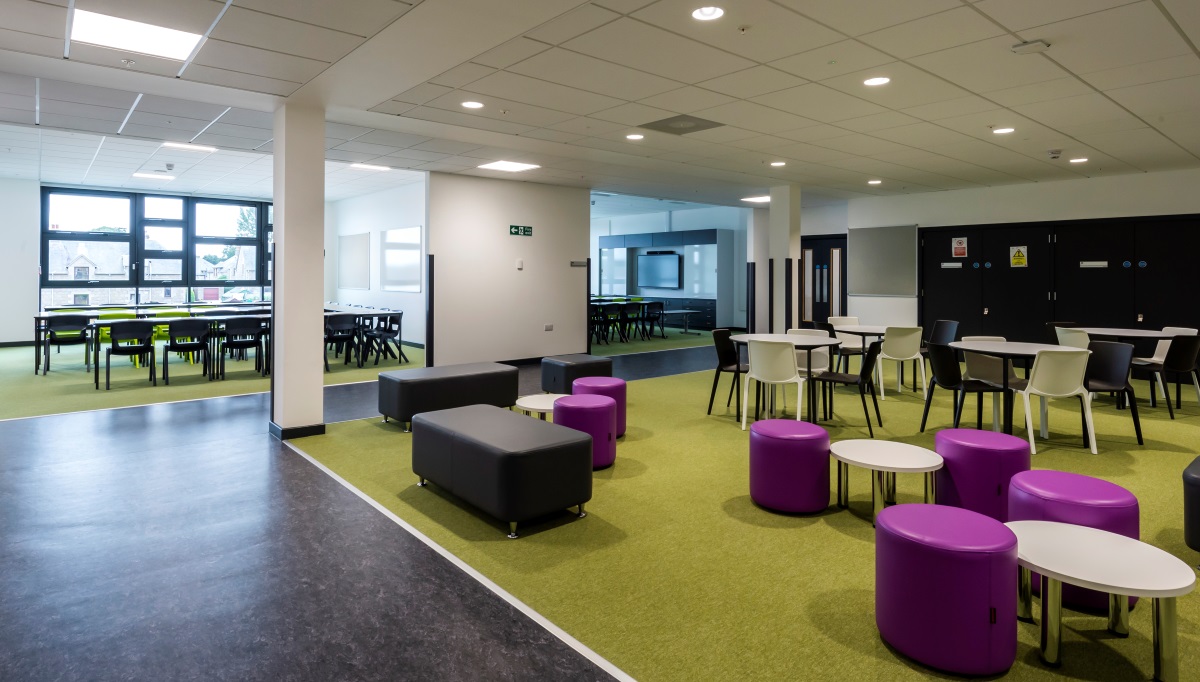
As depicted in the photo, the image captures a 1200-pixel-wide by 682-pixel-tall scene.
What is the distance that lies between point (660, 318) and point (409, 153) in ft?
27.5

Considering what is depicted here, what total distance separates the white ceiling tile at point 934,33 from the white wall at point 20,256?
15208 mm

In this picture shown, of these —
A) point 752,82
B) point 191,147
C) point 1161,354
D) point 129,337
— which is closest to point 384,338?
point 129,337

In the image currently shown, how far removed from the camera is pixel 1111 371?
602 centimetres

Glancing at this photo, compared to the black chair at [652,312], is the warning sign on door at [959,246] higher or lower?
higher

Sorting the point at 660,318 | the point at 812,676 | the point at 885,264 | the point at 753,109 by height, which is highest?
the point at 753,109

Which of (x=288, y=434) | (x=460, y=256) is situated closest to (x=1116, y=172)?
(x=460, y=256)

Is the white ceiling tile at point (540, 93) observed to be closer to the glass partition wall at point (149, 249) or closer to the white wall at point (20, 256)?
the glass partition wall at point (149, 249)

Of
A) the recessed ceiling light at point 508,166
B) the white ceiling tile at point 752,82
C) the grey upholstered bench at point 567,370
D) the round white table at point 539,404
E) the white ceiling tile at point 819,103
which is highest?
the recessed ceiling light at point 508,166

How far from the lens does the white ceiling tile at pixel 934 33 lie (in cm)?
408

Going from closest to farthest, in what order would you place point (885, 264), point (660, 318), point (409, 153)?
1. point (409, 153)
2. point (885, 264)
3. point (660, 318)

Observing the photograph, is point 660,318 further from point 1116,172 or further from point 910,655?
point 910,655

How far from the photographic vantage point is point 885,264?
12961 millimetres

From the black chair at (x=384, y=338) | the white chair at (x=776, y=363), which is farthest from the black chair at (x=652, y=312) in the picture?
the white chair at (x=776, y=363)

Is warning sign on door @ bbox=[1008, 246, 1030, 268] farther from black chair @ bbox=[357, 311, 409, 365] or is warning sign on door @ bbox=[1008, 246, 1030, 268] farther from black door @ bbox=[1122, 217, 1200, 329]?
black chair @ bbox=[357, 311, 409, 365]
